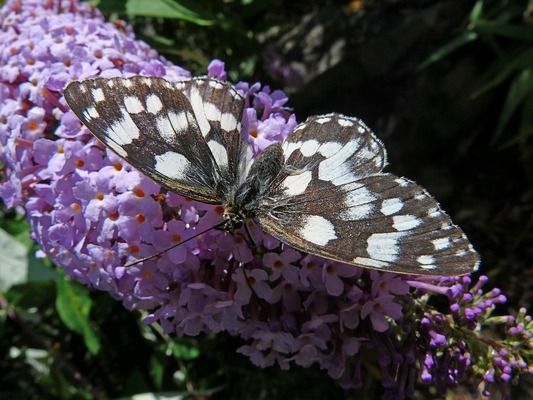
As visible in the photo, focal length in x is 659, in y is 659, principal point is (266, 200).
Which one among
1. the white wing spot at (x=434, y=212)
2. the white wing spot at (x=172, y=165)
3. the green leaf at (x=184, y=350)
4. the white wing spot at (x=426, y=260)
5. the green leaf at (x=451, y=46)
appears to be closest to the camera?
the white wing spot at (x=426, y=260)

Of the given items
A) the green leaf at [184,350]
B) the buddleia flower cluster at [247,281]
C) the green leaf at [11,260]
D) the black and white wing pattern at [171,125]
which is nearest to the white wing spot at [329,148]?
the buddleia flower cluster at [247,281]

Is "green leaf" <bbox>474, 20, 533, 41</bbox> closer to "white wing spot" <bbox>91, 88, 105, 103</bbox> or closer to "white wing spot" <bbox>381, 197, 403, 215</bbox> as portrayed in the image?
"white wing spot" <bbox>381, 197, 403, 215</bbox>

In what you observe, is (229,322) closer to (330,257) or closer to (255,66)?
(330,257)

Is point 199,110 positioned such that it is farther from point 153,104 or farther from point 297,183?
point 297,183

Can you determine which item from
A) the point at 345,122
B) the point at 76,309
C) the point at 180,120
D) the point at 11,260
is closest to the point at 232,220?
the point at 180,120

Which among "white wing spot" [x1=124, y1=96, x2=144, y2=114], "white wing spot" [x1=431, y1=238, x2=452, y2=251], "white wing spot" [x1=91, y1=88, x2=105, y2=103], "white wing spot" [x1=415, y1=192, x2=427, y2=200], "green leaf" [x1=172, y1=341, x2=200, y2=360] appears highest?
"white wing spot" [x1=91, y1=88, x2=105, y2=103]

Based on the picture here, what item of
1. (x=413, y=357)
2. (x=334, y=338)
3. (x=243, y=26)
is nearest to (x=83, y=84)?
(x=334, y=338)

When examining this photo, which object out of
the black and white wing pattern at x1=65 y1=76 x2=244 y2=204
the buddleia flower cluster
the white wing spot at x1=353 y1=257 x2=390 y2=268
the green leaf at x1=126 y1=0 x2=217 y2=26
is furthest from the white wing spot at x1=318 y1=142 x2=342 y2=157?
the green leaf at x1=126 y1=0 x2=217 y2=26

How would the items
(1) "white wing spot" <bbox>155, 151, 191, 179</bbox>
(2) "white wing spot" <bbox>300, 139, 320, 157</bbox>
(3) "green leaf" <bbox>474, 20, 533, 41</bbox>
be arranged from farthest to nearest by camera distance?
1. (3) "green leaf" <bbox>474, 20, 533, 41</bbox>
2. (2) "white wing spot" <bbox>300, 139, 320, 157</bbox>
3. (1) "white wing spot" <bbox>155, 151, 191, 179</bbox>

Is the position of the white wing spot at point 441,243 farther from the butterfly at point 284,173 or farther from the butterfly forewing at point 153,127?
the butterfly forewing at point 153,127
